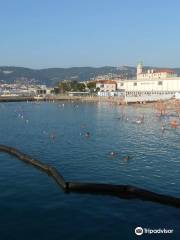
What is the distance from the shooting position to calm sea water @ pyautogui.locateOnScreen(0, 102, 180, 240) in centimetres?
1984

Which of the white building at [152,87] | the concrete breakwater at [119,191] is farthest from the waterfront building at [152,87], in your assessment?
the concrete breakwater at [119,191]

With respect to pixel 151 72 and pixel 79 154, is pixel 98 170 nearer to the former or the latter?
pixel 79 154

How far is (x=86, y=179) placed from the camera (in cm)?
2894

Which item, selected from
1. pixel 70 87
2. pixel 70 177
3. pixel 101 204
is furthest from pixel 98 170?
pixel 70 87

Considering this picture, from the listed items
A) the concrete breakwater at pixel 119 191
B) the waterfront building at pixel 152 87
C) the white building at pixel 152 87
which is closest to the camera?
the concrete breakwater at pixel 119 191

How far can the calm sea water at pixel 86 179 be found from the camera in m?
19.8

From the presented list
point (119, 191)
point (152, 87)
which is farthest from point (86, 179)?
point (152, 87)

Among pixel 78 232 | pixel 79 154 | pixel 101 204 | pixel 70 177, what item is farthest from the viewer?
pixel 79 154

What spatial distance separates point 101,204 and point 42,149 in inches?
809

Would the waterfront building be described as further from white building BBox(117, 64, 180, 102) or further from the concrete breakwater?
the concrete breakwater

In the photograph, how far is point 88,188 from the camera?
24844mm

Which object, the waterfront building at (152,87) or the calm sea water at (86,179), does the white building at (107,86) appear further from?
the calm sea water at (86,179)

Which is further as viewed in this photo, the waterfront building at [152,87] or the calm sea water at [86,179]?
the waterfront building at [152,87]

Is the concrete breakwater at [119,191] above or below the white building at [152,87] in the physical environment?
below
